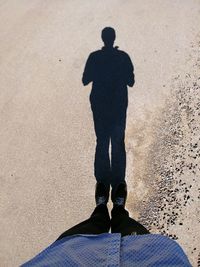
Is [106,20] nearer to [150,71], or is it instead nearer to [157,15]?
[157,15]

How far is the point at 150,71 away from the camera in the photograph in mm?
5883

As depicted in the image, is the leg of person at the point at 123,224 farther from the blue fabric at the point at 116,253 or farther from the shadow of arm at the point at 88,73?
the shadow of arm at the point at 88,73

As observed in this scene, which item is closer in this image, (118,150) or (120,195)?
(120,195)

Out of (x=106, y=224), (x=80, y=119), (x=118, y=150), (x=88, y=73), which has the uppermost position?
(x=88, y=73)

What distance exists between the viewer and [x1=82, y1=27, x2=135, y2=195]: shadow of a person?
5.15 m

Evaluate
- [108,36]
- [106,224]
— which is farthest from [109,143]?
[108,36]

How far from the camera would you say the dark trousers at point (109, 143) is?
511cm

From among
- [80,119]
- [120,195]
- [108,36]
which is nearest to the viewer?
[120,195]

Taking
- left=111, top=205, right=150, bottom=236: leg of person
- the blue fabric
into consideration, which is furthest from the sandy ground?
the blue fabric

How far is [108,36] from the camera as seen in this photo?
640 centimetres

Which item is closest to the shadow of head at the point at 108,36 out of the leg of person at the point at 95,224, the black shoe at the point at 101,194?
the black shoe at the point at 101,194

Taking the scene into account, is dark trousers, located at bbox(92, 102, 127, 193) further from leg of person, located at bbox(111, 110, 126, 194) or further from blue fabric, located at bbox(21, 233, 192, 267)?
blue fabric, located at bbox(21, 233, 192, 267)

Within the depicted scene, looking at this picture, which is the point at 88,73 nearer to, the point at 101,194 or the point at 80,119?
the point at 80,119

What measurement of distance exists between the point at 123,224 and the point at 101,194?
2.29 ft
